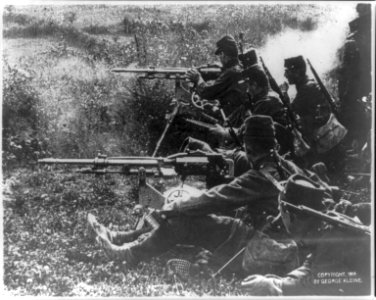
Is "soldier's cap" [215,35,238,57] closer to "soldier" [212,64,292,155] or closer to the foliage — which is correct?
"soldier" [212,64,292,155]

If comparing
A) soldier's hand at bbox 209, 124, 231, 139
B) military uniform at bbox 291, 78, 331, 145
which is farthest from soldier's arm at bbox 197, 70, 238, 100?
military uniform at bbox 291, 78, 331, 145

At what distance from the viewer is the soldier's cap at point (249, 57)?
542 centimetres

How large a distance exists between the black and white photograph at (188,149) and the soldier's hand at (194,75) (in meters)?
0.01

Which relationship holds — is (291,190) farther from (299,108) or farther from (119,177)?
(119,177)

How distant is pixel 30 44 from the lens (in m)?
5.48

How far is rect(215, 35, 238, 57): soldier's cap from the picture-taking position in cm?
540

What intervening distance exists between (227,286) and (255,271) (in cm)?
34

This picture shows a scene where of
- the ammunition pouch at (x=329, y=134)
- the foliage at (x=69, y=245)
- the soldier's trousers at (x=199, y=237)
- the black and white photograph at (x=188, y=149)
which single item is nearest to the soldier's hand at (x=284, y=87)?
the black and white photograph at (x=188, y=149)

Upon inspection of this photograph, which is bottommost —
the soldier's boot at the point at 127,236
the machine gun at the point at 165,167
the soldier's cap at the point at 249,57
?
the soldier's boot at the point at 127,236

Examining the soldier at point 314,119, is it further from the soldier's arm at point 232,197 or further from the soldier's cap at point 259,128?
the soldier's arm at point 232,197

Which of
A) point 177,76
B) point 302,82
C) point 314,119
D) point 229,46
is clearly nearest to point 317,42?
point 302,82

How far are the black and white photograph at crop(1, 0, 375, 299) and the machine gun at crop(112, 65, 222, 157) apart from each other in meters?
0.01

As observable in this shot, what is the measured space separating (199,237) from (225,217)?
0.35m

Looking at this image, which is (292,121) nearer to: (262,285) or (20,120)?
(262,285)
